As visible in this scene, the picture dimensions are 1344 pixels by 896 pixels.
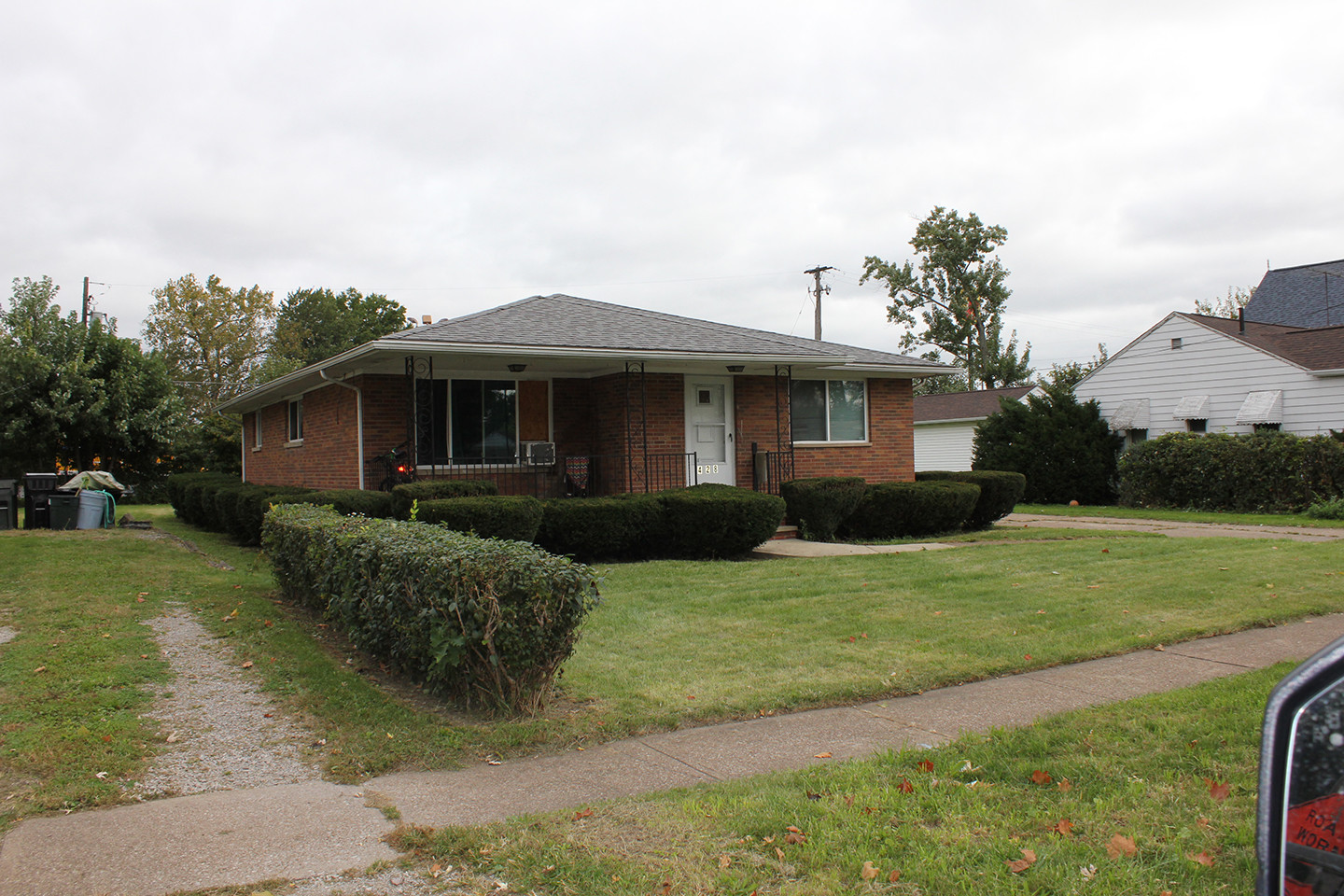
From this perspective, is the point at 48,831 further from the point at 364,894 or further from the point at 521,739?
the point at 521,739

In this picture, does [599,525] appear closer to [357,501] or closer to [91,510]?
[357,501]

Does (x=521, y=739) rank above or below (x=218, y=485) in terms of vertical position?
below

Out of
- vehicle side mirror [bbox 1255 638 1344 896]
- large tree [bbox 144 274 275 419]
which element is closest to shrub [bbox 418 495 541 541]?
vehicle side mirror [bbox 1255 638 1344 896]

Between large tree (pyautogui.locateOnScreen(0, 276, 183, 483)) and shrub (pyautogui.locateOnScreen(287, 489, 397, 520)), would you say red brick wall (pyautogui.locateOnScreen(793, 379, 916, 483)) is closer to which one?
shrub (pyautogui.locateOnScreen(287, 489, 397, 520))

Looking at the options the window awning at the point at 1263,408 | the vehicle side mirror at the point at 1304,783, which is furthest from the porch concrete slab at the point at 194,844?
the window awning at the point at 1263,408

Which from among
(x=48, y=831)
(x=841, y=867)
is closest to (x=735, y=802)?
(x=841, y=867)

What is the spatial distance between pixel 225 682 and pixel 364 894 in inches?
145

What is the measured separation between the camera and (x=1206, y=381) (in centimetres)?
2255

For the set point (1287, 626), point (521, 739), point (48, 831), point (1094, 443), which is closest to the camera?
point (48, 831)

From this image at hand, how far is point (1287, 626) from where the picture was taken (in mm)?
7676

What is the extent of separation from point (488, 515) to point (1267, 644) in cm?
805

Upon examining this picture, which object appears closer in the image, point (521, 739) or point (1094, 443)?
point (521, 739)

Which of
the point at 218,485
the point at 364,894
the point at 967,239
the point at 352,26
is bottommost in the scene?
the point at 364,894

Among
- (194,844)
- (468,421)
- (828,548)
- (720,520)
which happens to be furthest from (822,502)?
(194,844)
